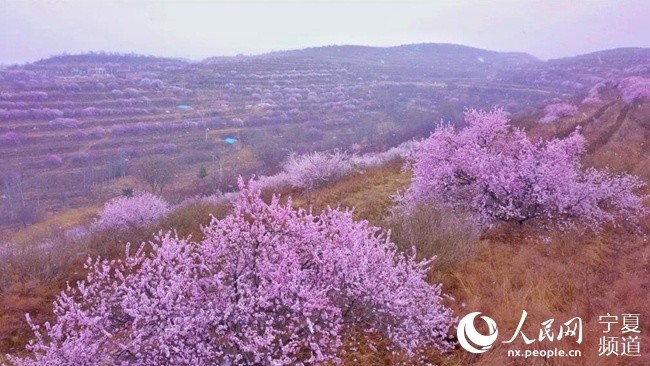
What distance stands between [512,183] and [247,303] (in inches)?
271

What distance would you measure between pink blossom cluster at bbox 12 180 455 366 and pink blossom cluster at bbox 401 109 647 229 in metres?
5.09

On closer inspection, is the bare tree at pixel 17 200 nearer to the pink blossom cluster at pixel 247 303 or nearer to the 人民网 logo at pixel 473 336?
the pink blossom cluster at pixel 247 303

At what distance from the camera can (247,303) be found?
393cm

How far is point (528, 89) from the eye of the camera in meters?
72.0

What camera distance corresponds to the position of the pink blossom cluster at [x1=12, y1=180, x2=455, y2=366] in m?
3.63

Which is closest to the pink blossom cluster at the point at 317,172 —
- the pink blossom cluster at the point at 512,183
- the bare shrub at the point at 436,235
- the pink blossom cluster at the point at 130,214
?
the pink blossom cluster at the point at 130,214

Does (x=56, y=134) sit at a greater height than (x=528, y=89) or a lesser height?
lesser

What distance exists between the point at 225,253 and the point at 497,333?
3.38 metres

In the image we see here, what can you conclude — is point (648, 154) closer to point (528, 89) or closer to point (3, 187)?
point (3, 187)

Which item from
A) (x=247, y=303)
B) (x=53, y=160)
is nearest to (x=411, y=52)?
(x=53, y=160)

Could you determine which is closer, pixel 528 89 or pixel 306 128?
pixel 306 128

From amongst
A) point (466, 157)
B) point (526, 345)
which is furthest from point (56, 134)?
point (526, 345)

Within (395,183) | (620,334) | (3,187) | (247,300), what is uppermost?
(247,300)

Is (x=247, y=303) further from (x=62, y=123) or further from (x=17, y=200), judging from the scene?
(x=62, y=123)
